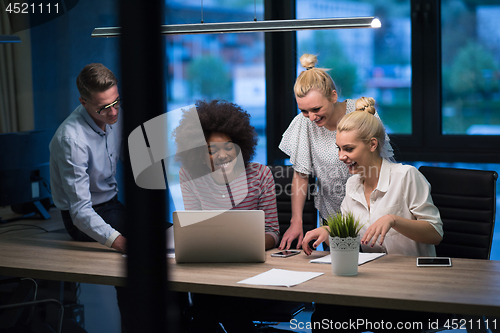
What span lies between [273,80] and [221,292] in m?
2.30

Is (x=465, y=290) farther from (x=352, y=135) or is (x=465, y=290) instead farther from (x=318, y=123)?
(x=318, y=123)

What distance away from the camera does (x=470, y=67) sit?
306cm

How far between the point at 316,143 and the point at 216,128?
550 mm

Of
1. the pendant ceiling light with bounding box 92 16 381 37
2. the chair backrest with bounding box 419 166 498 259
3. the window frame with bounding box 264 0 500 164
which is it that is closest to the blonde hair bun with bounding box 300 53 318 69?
the pendant ceiling light with bounding box 92 16 381 37

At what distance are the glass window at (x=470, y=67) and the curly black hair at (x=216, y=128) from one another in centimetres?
173

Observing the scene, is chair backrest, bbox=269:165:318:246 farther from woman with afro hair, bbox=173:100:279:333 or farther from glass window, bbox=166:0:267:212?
glass window, bbox=166:0:267:212

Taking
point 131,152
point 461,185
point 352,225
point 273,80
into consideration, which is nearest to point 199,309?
point 352,225

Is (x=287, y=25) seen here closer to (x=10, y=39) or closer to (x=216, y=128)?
(x=216, y=128)

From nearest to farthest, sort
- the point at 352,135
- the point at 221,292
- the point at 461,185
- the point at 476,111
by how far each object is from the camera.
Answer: the point at 221,292, the point at 352,135, the point at 461,185, the point at 476,111

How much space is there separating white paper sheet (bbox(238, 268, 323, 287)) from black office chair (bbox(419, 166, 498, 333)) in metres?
0.85

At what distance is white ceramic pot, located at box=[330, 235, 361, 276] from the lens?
1.42m

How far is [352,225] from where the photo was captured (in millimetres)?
1420

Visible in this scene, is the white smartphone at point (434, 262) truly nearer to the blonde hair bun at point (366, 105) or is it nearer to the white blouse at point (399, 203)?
the white blouse at point (399, 203)

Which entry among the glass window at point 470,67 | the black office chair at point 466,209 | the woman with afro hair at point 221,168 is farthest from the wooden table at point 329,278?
the glass window at point 470,67
